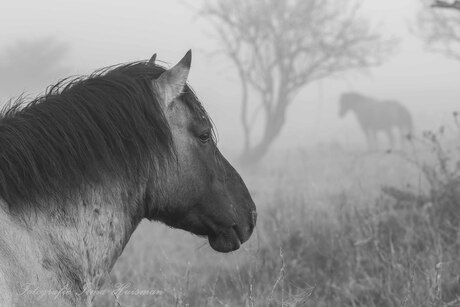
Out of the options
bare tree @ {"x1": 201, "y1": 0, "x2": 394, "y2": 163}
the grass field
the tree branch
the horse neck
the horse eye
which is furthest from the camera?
bare tree @ {"x1": 201, "y1": 0, "x2": 394, "y2": 163}

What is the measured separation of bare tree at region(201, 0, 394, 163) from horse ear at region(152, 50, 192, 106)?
64.1ft

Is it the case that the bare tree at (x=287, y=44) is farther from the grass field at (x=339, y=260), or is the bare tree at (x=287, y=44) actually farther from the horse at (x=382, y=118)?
the grass field at (x=339, y=260)

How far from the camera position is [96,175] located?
2580 mm

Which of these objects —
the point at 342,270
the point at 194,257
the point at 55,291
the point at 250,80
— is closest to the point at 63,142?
the point at 55,291

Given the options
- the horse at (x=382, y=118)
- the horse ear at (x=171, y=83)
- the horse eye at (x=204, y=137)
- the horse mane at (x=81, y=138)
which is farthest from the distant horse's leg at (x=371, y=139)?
the horse mane at (x=81, y=138)

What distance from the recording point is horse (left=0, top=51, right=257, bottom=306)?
239 centimetres

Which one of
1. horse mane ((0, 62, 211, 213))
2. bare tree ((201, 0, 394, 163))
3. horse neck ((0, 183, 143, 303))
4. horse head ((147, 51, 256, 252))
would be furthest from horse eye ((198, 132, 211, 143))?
bare tree ((201, 0, 394, 163))

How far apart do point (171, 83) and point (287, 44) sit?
20.2 m

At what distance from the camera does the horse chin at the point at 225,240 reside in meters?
3.08

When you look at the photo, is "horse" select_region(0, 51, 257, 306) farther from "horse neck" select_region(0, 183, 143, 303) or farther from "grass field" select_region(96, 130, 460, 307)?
"grass field" select_region(96, 130, 460, 307)

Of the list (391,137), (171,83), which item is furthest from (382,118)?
(171,83)

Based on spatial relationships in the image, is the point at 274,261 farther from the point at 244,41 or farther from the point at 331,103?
the point at 331,103

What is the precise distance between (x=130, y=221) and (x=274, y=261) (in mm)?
3212

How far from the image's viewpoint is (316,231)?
20.5 ft
